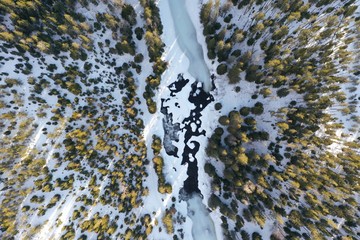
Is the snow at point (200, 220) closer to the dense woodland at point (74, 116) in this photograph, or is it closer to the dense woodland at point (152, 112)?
the dense woodland at point (152, 112)

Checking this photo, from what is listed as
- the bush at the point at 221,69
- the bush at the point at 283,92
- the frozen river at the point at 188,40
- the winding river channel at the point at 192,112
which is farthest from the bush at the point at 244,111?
the frozen river at the point at 188,40

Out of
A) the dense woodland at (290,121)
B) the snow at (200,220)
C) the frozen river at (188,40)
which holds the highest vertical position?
the frozen river at (188,40)


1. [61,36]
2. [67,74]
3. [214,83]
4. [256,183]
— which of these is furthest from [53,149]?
[256,183]

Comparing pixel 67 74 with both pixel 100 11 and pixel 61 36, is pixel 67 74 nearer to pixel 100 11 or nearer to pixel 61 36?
pixel 61 36

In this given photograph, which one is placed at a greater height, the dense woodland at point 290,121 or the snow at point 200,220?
the dense woodland at point 290,121

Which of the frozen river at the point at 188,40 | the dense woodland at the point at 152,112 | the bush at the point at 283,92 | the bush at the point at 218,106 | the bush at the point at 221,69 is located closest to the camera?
the dense woodland at the point at 152,112

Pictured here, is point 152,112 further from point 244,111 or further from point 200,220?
point 200,220

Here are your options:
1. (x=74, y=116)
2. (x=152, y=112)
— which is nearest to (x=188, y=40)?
(x=152, y=112)
